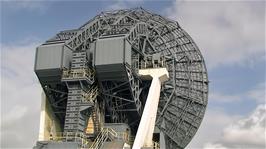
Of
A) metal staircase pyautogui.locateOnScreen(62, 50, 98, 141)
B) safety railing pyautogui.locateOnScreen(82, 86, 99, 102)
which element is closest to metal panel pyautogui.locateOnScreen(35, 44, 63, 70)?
metal staircase pyautogui.locateOnScreen(62, 50, 98, 141)

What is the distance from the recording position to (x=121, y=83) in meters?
31.7

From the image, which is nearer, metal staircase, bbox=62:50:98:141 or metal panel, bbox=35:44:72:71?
metal staircase, bbox=62:50:98:141

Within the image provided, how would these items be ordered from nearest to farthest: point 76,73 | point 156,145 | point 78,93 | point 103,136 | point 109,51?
point 78,93
point 109,51
point 103,136
point 76,73
point 156,145

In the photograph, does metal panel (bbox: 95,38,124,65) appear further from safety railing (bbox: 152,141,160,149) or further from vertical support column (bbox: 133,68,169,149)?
safety railing (bbox: 152,141,160,149)

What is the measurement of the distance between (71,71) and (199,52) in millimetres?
13472

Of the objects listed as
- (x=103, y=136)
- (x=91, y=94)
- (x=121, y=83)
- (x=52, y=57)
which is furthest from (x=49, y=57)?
(x=103, y=136)

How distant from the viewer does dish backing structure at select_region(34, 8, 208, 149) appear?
30453 millimetres

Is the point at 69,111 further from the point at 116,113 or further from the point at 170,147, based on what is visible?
the point at 170,147

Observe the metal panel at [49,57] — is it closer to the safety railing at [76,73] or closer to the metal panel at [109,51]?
the safety railing at [76,73]

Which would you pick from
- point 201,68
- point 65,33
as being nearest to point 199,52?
point 201,68

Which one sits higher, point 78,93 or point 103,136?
point 78,93

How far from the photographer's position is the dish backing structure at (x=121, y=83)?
99.9 ft

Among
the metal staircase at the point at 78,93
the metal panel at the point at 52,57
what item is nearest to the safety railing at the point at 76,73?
the metal staircase at the point at 78,93

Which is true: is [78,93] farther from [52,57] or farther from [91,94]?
[52,57]
